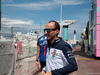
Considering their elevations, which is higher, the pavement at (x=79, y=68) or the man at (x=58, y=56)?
the man at (x=58, y=56)

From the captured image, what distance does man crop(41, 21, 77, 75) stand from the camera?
174cm

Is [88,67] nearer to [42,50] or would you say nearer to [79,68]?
[79,68]

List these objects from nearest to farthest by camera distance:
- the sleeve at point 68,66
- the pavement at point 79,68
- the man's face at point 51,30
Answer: the sleeve at point 68,66 < the man's face at point 51,30 < the pavement at point 79,68

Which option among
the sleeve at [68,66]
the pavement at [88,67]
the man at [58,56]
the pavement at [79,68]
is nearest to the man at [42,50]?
the pavement at [79,68]

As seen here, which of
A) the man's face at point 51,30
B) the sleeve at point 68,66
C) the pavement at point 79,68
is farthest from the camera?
the pavement at point 79,68

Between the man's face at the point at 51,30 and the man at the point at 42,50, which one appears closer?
the man's face at the point at 51,30

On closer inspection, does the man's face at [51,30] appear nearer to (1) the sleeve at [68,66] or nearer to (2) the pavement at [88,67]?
(1) the sleeve at [68,66]

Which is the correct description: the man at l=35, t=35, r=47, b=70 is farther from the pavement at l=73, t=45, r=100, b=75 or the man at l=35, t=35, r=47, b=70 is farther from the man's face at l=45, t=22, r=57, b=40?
the pavement at l=73, t=45, r=100, b=75

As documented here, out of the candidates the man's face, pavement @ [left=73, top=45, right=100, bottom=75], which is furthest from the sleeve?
pavement @ [left=73, top=45, right=100, bottom=75]

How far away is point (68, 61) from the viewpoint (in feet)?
5.74

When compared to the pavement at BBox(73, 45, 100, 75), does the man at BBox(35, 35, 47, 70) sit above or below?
above

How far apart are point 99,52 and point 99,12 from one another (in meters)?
3.63

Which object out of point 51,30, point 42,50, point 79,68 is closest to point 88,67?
point 79,68

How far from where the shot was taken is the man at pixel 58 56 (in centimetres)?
174
